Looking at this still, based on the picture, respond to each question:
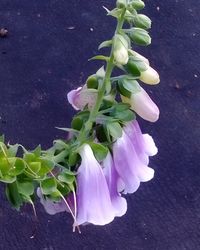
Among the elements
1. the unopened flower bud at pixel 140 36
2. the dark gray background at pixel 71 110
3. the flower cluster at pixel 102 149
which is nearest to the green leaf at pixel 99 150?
the flower cluster at pixel 102 149

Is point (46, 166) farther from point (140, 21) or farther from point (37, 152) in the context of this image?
point (140, 21)

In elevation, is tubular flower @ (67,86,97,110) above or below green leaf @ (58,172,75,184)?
above

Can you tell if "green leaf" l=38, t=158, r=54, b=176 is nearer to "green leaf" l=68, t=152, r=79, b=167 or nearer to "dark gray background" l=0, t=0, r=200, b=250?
"green leaf" l=68, t=152, r=79, b=167

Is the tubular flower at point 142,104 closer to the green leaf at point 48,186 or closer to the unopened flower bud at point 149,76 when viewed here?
the unopened flower bud at point 149,76

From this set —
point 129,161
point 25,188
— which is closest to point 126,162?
point 129,161

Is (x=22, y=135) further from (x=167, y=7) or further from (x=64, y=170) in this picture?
(x=64, y=170)

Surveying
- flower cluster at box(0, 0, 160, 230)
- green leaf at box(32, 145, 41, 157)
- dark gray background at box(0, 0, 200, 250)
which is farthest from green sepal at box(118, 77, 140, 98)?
dark gray background at box(0, 0, 200, 250)

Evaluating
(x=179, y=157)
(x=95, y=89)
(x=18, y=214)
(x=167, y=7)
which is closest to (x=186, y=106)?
(x=179, y=157)
